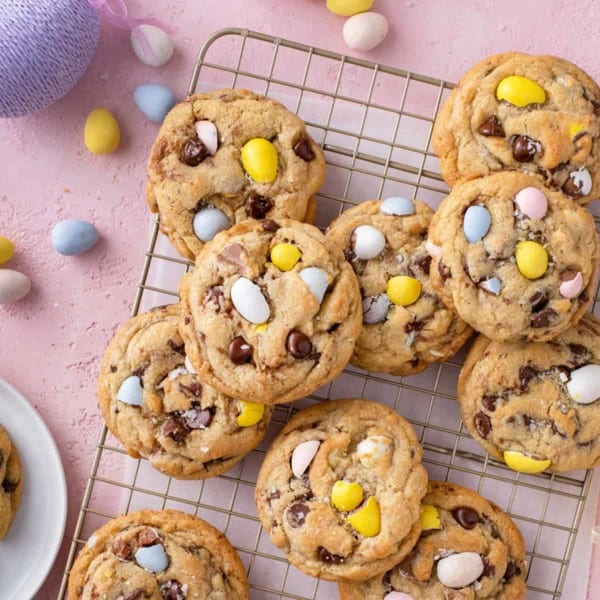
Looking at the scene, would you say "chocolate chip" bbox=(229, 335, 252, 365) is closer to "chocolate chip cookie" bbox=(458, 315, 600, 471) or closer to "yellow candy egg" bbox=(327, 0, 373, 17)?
"chocolate chip cookie" bbox=(458, 315, 600, 471)

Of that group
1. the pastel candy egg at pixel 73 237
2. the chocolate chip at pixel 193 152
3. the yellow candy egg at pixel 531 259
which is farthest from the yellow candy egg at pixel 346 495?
the pastel candy egg at pixel 73 237

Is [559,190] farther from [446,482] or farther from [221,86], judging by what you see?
[221,86]

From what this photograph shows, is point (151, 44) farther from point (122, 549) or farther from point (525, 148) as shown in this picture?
point (122, 549)

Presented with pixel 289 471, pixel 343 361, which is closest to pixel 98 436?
pixel 289 471

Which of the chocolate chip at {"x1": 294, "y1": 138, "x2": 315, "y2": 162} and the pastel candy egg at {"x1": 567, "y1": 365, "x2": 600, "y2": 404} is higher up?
the chocolate chip at {"x1": 294, "y1": 138, "x2": 315, "y2": 162}

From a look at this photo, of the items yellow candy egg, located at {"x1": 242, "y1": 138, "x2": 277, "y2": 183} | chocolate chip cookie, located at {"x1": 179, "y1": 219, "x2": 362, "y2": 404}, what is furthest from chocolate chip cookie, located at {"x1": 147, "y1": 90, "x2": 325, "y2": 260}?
chocolate chip cookie, located at {"x1": 179, "y1": 219, "x2": 362, "y2": 404}

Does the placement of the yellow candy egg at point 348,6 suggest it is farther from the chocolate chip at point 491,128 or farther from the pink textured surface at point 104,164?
the chocolate chip at point 491,128

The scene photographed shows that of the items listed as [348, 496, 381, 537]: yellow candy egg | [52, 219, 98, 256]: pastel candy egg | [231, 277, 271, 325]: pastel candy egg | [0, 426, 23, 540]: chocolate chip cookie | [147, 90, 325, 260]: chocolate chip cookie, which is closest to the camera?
[231, 277, 271, 325]: pastel candy egg
